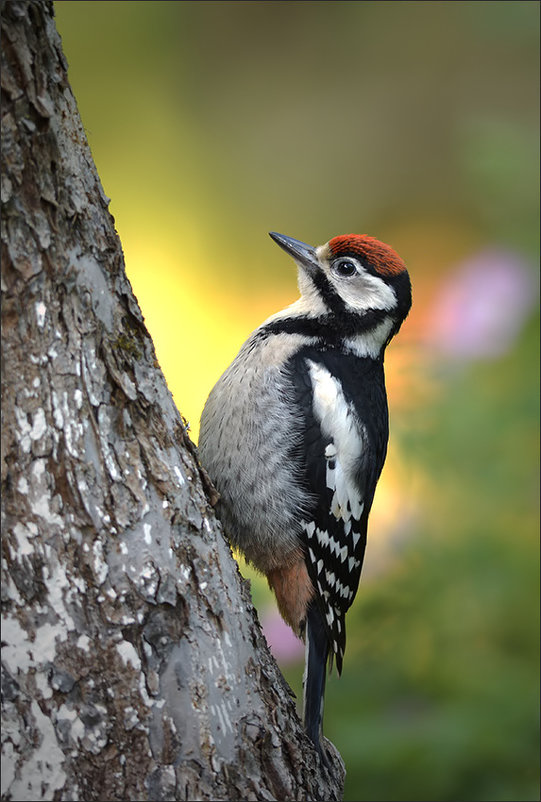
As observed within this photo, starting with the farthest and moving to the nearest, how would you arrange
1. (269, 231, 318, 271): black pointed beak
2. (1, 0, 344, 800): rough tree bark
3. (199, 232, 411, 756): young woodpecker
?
(269, 231, 318, 271): black pointed beak
(199, 232, 411, 756): young woodpecker
(1, 0, 344, 800): rough tree bark

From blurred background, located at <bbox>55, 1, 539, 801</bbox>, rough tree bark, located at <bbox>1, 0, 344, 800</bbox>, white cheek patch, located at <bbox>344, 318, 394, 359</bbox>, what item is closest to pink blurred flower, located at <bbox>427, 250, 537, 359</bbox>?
blurred background, located at <bbox>55, 1, 539, 801</bbox>

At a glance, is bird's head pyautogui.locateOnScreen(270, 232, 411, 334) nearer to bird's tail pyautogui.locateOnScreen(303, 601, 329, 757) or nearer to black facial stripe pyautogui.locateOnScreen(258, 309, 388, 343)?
black facial stripe pyautogui.locateOnScreen(258, 309, 388, 343)

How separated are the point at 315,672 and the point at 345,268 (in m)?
1.03

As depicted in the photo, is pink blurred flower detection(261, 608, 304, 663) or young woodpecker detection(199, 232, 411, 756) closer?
young woodpecker detection(199, 232, 411, 756)

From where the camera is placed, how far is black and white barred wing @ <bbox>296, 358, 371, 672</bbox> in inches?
81.2

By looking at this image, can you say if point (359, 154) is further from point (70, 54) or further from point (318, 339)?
point (318, 339)

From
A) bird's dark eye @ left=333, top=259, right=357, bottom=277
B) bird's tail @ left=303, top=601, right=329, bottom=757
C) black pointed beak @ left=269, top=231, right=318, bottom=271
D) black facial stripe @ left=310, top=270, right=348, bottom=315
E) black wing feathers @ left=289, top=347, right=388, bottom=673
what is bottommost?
bird's tail @ left=303, top=601, right=329, bottom=757

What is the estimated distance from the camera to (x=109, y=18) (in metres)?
5.39

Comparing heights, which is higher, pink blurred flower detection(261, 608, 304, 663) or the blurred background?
the blurred background

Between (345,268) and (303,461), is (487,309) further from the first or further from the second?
(303,461)

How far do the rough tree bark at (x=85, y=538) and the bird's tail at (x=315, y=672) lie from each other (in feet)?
1.19

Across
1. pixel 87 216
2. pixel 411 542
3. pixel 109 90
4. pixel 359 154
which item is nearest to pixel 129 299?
pixel 87 216

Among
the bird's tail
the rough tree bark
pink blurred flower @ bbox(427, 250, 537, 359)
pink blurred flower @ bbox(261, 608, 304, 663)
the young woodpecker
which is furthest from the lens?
pink blurred flower @ bbox(427, 250, 537, 359)

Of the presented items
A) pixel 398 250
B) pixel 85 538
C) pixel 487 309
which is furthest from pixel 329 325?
pixel 398 250
